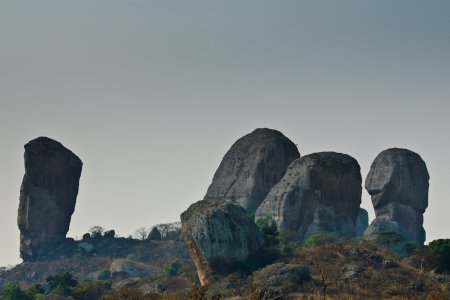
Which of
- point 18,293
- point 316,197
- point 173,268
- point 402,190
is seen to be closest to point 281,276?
point 18,293

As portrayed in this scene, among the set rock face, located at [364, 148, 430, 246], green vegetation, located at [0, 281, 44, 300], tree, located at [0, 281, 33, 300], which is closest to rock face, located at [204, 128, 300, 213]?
rock face, located at [364, 148, 430, 246]

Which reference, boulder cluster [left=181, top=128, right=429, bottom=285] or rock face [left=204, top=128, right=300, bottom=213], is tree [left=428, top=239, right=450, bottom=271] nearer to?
boulder cluster [left=181, top=128, right=429, bottom=285]

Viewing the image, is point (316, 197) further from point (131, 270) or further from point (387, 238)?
point (131, 270)

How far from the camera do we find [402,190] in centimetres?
16838

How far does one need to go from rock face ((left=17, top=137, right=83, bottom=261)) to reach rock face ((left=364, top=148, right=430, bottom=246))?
58652mm

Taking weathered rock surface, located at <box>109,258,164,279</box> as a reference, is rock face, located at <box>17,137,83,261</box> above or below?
above

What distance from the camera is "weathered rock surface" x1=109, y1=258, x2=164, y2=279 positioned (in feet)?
493

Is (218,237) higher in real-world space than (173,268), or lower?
lower

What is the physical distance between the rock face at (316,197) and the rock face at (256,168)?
399 inches

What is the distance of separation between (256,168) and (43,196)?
4205 centimetres

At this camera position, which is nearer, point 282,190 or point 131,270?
point 282,190

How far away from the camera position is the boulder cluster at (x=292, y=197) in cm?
10819

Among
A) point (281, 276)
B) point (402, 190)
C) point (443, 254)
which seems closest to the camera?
point (281, 276)

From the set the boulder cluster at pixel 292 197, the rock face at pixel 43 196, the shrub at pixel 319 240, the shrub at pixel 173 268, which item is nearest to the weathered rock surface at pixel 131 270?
the shrub at pixel 173 268
